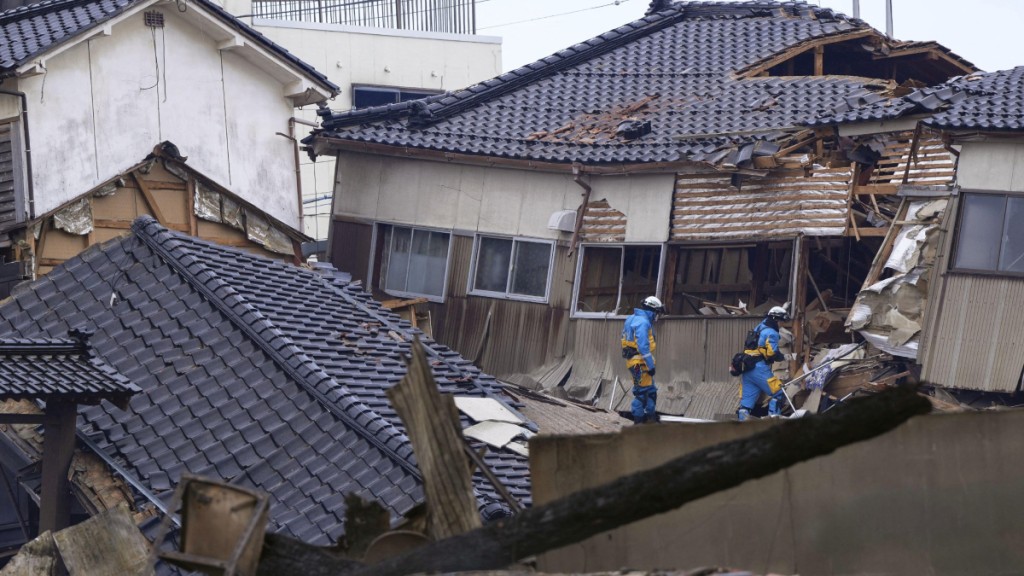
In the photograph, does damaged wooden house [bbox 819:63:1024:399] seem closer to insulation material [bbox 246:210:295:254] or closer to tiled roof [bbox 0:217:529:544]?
tiled roof [bbox 0:217:529:544]

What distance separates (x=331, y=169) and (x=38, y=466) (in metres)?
21.1

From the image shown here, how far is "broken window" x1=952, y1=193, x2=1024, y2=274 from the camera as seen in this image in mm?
16453

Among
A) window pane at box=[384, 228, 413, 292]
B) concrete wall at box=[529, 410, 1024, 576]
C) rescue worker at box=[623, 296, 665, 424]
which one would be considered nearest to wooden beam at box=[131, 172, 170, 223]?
window pane at box=[384, 228, 413, 292]

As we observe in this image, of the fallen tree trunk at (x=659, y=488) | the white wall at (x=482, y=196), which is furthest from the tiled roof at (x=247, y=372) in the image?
the fallen tree trunk at (x=659, y=488)

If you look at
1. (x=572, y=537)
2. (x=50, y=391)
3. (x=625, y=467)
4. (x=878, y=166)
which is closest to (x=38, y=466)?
(x=50, y=391)

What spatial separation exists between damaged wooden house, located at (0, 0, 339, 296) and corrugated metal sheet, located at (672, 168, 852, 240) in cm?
594

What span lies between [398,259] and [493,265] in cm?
163

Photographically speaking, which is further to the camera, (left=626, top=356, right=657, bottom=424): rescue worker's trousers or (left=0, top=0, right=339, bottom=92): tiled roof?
(left=0, top=0, right=339, bottom=92): tiled roof

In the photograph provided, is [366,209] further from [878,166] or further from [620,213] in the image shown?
[878,166]

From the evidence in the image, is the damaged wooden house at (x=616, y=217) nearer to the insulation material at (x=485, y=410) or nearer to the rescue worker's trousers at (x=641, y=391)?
the rescue worker's trousers at (x=641, y=391)

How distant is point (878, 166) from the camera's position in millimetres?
19578

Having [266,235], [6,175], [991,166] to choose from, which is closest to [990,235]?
[991,166]

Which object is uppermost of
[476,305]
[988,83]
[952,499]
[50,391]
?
[988,83]

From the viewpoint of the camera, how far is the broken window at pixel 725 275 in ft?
66.0
